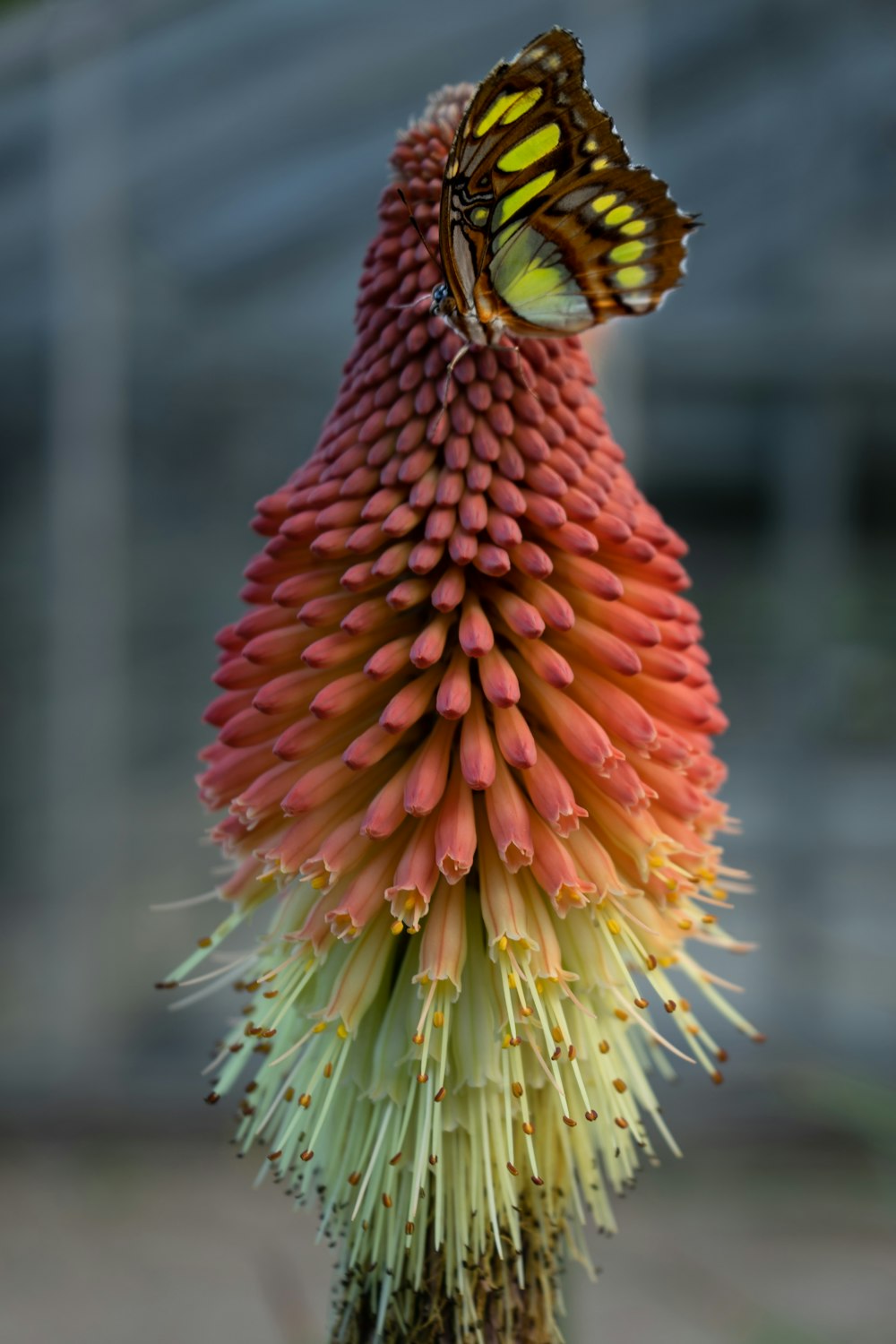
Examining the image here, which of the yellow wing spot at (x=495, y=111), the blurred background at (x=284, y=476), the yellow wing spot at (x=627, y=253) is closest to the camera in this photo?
the yellow wing spot at (x=495, y=111)

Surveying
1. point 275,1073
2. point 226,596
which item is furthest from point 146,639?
point 275,1073

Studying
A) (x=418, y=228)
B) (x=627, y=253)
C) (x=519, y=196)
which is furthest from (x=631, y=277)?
(x=418, y=228)

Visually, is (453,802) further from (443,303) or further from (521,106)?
(521,106)

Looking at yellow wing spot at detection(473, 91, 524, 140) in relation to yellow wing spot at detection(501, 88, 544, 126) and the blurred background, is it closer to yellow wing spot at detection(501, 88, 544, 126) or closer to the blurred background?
yellow wing spot at detection(501, 88, 544, 126)

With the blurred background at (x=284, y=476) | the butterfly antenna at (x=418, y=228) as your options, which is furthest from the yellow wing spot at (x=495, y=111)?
the blurred background at (x=284, y=476)

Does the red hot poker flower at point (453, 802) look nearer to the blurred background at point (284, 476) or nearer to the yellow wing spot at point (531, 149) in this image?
the yellow wing spot at point (531, 149)

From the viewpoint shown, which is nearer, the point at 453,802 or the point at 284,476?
the point at 453,802
